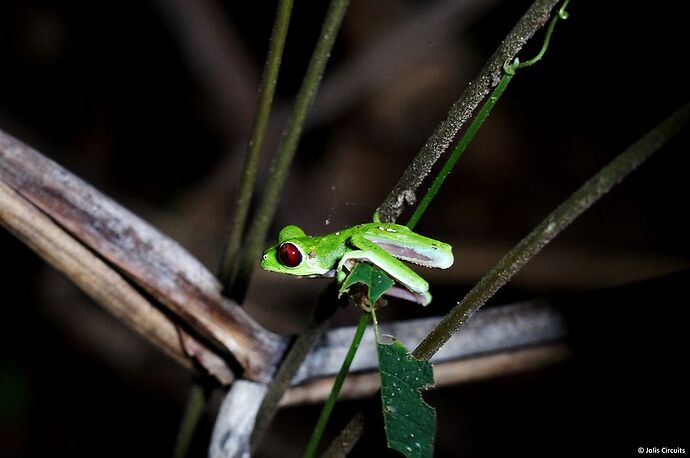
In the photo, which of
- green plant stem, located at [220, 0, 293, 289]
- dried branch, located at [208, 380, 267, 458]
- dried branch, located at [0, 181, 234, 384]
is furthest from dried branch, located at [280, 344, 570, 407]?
green plant stem, located at [220, 0, 293, 289]

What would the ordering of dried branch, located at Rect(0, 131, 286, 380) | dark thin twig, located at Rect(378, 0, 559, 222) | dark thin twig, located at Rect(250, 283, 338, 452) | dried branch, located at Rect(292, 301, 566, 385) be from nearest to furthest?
dark thin twig, located at Rect(378, 0, 559, 222) < dark thin twig, located at Rect(250, 283, 338, 452) < dried branch, located at Rect(0, 131, 286, 380) < dried branch, located at Rect(292, 301, 566, 385)

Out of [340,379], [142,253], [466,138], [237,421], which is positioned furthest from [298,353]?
[466,138]

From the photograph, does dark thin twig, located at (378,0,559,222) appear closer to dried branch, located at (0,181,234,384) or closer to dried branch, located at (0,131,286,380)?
dried branch, located at (0,131,286,380)

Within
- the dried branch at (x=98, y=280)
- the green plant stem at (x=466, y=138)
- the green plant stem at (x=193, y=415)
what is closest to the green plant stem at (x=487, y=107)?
the green plant stem at (x=466, y=138)

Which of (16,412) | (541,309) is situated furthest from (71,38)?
(541,309)

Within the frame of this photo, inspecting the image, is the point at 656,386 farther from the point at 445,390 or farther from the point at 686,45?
the point at 686,45

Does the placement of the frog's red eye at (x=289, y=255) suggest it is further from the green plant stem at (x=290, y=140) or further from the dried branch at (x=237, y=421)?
the dried branch at (x=237, y=421)
